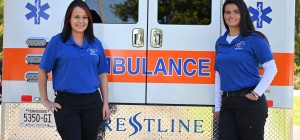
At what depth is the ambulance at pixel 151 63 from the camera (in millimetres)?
4453

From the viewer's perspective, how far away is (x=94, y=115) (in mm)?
3863

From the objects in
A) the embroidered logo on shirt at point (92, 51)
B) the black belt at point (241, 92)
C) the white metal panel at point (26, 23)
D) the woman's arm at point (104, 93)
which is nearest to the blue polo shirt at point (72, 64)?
the embroidered logo on shirt at point (92, 51)

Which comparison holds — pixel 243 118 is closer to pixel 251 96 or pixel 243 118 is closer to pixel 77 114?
pixel 251 96

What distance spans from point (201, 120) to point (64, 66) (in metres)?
1.42

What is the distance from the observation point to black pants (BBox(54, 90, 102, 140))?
379 centimetres

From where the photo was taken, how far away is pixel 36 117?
459 cm

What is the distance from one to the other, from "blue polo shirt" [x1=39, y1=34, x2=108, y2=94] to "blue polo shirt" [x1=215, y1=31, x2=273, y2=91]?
994 millimetres

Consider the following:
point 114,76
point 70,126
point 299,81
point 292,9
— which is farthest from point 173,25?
point 299,81

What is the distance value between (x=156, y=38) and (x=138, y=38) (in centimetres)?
16

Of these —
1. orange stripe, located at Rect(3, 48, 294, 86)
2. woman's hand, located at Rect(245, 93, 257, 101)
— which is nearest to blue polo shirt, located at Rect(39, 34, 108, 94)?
orange stripe, located at Rect(3, 48, 294, 86)

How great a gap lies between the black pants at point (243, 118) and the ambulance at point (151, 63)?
0.71m

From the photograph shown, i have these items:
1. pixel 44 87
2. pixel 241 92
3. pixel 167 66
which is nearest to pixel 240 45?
pixel 241 92

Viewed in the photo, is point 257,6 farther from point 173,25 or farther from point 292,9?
point 173,25

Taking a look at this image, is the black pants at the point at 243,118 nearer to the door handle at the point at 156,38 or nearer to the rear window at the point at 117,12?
the door handle at the point at 156,38
